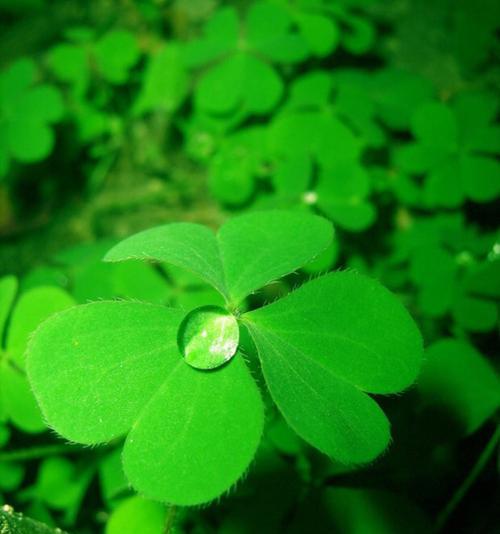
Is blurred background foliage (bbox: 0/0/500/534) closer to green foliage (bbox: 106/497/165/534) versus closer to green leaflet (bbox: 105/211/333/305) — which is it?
green foliage (bbox: 106/497/165/534)

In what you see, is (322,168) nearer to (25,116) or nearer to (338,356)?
(25,116)

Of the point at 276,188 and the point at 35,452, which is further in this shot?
the point at 276,188

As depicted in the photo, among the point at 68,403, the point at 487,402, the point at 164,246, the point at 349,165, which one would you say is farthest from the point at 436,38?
the point at 68,403

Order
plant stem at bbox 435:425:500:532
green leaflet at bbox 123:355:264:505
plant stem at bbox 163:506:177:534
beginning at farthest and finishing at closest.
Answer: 1. plant stem at bbox 435:425:500:532
2. plant stem at bbox 163:506:177:534
3. green leaflet at bbox 123:355:264:505

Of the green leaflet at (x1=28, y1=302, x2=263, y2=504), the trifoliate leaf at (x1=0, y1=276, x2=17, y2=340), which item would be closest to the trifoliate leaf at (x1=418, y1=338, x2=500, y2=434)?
the green leaflet at (x1=28, y1=302, x2=263, y2=504)

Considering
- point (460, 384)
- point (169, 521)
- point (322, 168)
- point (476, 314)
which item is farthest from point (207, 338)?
point (322, 168)

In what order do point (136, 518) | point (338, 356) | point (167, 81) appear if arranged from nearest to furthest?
point (338, 356), point (136, 518), point (167, 81)

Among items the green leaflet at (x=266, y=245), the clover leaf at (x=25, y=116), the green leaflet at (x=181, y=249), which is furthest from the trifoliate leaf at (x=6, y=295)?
the clover leaf at (x=25, y=116)
